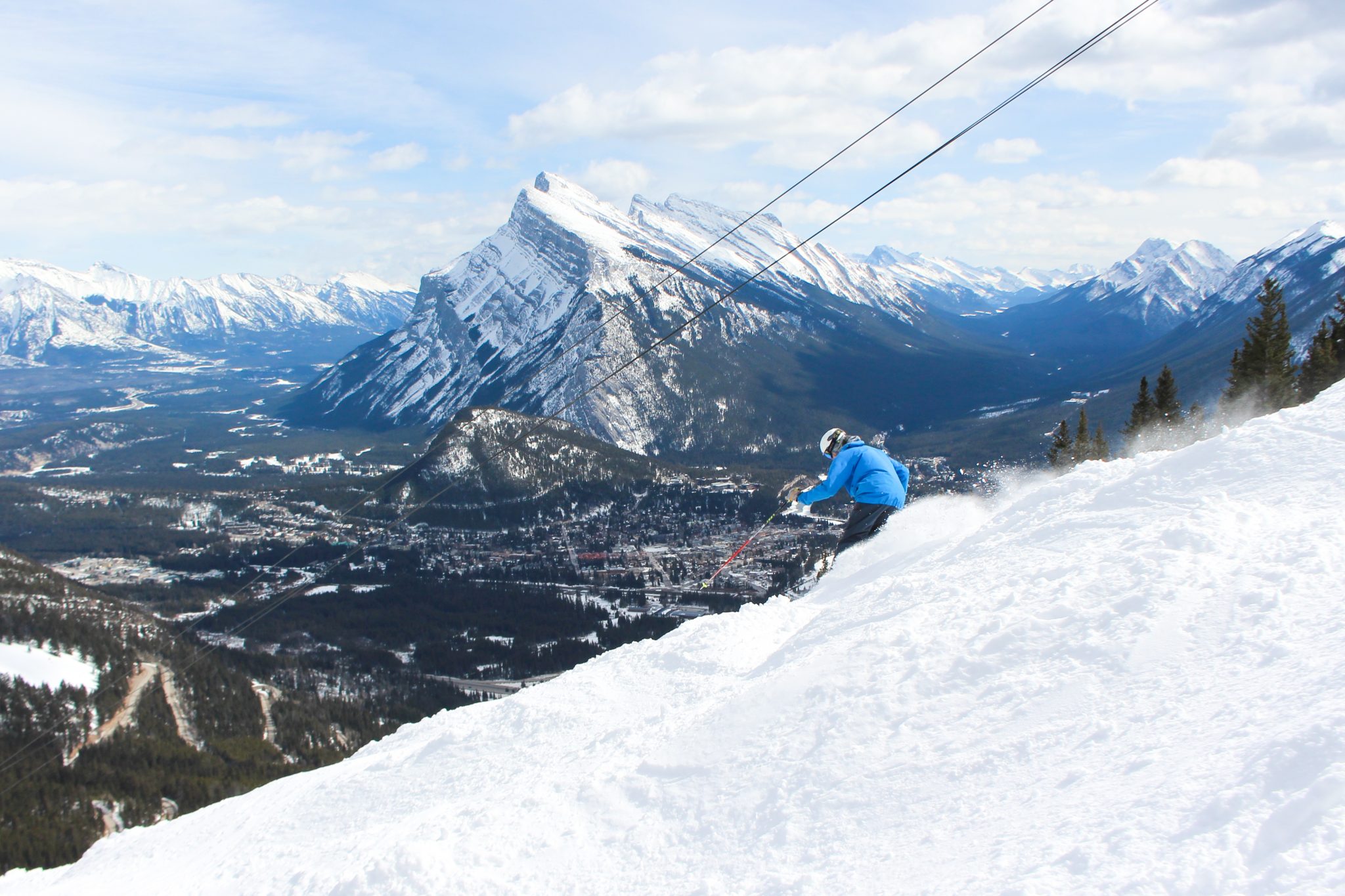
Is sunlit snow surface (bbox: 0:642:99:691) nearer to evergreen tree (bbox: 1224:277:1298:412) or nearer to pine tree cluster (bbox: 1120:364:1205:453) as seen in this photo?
pine tree cluster (bbox: 1120:364:1205:453)

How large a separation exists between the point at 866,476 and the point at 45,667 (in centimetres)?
10127

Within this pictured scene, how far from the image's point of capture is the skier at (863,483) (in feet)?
54.2

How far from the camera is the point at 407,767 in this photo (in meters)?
11.1

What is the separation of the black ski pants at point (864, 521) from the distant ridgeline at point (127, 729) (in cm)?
6812

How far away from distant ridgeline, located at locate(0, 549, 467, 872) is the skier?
6850cm

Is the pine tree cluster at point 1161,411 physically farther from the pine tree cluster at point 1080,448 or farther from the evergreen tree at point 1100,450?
the pine tree cluster at point 1080,448

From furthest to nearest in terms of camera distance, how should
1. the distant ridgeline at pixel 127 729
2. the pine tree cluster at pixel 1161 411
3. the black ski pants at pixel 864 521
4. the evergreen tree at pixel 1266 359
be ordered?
the distant ridgeline at pixel 127 729 < the pine tree cluster at pixel 1161 411 < the evergreen tree at pixel 1266 359 < the black ski pants at pixel 864 521

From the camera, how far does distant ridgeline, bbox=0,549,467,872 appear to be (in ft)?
209

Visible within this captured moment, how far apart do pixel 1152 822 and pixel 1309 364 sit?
172 ft

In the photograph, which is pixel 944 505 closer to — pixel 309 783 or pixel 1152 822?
pixel 1152 822

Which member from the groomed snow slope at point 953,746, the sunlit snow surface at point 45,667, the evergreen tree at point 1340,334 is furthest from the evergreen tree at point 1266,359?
the sunlit snow surface at point 45,667

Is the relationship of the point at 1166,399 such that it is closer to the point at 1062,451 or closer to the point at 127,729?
the point at 1062,451

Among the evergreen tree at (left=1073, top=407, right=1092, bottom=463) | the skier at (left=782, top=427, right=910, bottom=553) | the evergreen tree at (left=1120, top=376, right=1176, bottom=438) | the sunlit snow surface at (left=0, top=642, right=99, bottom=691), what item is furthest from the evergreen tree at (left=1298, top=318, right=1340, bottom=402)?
the sunlit snow surface at (left=0, top=642, right=99, bottom=691)

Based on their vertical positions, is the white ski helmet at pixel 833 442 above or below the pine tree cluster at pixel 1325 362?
below
